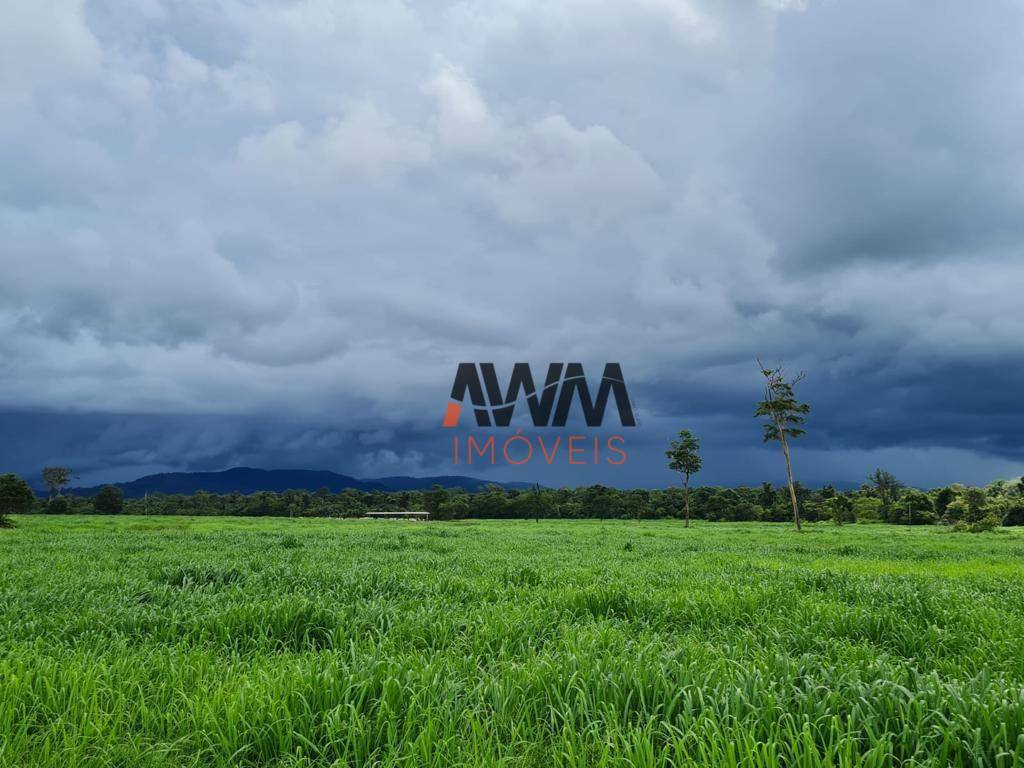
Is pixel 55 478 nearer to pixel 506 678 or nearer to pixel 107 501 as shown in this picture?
pixel 107 501

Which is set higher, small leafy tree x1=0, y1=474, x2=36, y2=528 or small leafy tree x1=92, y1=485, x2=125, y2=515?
small leafy tree x1=0, y1=474, x2=36, y2=528

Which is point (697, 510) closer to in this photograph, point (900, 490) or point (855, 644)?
point (900, 490)

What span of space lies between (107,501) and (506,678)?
123350mm

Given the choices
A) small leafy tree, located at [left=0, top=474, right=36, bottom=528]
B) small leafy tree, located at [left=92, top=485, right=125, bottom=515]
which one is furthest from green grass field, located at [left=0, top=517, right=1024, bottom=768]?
small leafy tree, located at [left=92, top=485, right=125, bottom=515]

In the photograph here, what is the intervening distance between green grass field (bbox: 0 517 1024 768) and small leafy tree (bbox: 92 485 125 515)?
11487 cm

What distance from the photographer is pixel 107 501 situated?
98.7 metres

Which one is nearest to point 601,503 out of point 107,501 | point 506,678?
point 107,501

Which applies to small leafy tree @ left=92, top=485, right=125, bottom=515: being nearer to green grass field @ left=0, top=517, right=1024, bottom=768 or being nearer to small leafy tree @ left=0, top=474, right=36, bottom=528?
small leafy tree @ left=0, top=474, right=36, bottom=528

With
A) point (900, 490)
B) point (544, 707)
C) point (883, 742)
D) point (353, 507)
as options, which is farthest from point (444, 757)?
point (900, 490)

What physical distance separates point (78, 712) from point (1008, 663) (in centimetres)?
746

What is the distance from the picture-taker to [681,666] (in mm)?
3926

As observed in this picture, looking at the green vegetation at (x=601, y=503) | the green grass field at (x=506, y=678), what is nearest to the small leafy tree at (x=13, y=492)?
the green grass field at (x=506, y=678)

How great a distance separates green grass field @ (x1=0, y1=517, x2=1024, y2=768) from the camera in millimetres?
3006

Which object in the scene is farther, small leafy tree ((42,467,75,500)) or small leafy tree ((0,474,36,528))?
small leafy tree ((42,467,75,500))
